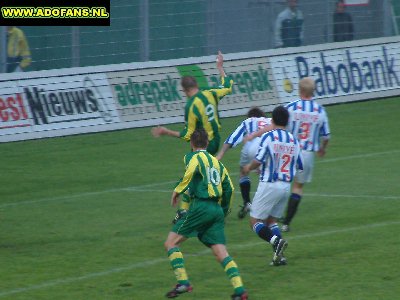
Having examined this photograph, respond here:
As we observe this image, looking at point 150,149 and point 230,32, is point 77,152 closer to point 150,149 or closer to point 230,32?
point 150,149

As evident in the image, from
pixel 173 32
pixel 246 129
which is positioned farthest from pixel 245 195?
pixel 173 32

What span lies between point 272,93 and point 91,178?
9.04 m

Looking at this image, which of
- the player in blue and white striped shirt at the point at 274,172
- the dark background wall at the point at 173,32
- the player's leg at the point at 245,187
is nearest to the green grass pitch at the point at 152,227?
the player's leg at the point at 245,187

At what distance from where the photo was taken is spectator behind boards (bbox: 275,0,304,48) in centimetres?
2897

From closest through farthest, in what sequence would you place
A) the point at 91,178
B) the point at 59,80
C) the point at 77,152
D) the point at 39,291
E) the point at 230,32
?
the point at 39,291
the point at 91,178
the point at 77,152
the point at 59,80
the point at 230,32

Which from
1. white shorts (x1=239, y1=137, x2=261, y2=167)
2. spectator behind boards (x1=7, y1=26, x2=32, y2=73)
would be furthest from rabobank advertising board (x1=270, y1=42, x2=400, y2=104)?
white shorts (x1=239, y1=137, x2=261, y2=167)

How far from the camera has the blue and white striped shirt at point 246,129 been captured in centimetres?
1534

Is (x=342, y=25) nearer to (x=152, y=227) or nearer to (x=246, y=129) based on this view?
(x=246, y=129)

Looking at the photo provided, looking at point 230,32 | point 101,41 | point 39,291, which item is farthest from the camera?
point 230,32

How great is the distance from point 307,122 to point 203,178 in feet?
13.6

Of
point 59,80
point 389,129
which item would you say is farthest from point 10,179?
point 389,129

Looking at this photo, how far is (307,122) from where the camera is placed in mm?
14984

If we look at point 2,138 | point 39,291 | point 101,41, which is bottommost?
point 39,291

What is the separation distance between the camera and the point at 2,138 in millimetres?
23469
